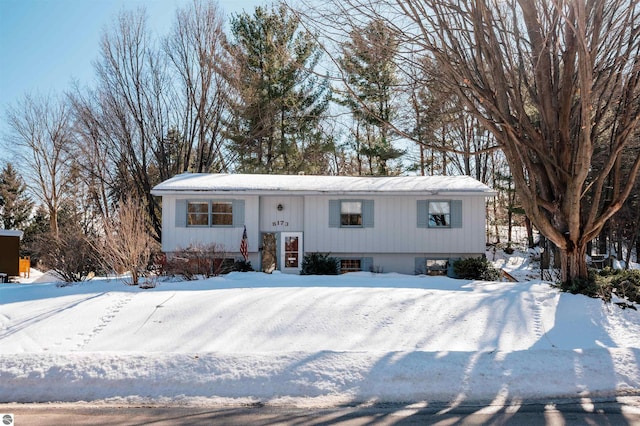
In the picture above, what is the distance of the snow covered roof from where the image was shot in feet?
56.5

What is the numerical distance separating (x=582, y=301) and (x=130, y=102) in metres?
23.0

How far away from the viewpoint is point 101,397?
4898 mm


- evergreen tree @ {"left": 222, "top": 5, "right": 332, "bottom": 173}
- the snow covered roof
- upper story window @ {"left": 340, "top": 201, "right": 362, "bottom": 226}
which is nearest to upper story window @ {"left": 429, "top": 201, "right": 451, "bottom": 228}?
the snow covered roof

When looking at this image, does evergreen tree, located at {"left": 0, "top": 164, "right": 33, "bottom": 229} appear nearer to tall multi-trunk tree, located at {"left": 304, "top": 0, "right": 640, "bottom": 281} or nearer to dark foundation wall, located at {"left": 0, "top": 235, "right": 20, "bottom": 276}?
dark foundation wall, located at {"left": 0, "top": 235, "right": 20, "bottom": 276}

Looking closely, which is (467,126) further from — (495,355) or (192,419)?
(192,419)

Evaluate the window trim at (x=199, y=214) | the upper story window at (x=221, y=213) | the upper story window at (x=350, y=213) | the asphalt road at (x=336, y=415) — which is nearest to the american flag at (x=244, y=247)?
the upper story window at (x=221, y=213)

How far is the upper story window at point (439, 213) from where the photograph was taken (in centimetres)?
1770

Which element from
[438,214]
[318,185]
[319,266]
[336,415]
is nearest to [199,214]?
[318,185]

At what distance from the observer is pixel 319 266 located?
16297 mm

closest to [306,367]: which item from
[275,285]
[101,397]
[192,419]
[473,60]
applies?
[192,419]

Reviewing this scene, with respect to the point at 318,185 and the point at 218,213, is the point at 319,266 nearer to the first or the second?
the point at 318,185

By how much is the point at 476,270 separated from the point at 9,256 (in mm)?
22964

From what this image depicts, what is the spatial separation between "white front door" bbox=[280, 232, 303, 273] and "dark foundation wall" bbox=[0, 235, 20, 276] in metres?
15.2

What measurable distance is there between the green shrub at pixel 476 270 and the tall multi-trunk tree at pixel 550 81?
16.2 ft
